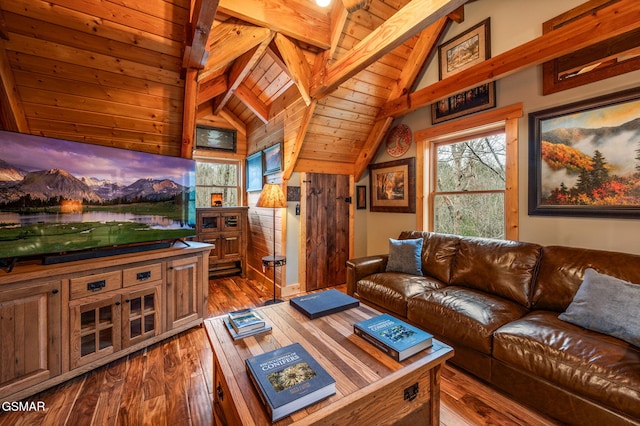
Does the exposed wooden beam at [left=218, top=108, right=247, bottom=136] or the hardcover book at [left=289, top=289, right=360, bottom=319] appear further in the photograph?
the exposed wooden beam at [left=218, top=108, right=247, bottom=136]

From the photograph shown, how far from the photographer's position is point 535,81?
232 cm

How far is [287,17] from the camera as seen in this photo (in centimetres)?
239

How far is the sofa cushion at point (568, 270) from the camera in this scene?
5.57ft

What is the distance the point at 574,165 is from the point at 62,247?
4.01 metres

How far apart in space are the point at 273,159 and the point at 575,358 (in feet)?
11.6

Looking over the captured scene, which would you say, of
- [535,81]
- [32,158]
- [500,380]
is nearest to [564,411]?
[500,380]

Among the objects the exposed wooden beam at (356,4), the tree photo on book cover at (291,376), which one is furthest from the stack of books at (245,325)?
the exposed wooden beam at (356,4)

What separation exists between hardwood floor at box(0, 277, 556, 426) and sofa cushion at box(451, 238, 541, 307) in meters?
0.75

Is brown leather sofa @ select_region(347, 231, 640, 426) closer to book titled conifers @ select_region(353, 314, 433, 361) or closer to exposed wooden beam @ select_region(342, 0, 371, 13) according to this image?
book titled conifers @ select_region(353, 314, 433, 361)

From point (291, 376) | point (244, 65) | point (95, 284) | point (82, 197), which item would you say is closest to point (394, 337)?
point (291, 376)

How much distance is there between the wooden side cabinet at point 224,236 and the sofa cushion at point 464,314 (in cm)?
313

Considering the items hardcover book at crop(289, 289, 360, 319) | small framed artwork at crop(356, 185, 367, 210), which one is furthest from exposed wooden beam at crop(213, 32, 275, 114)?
hardcover book at crop(289, 289, 360, 319)

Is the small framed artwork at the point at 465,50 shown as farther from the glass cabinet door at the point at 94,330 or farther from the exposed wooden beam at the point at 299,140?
the glass cabinet door at the point at 94,330

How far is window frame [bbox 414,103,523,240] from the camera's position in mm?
2473
